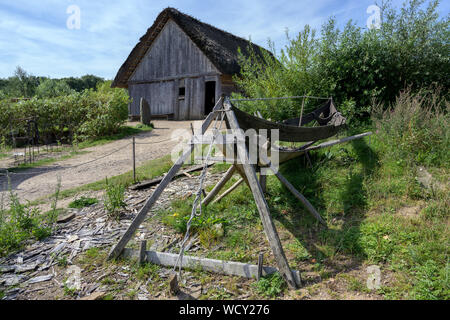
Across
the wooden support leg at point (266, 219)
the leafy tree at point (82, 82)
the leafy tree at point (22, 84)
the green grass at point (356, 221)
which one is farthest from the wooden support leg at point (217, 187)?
the leafy tree at point (82, 82)

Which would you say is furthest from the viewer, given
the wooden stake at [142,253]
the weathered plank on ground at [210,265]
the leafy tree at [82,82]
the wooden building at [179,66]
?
the leafy tree at [82,82]

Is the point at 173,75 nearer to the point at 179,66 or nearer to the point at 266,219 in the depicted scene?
the point at 179,66

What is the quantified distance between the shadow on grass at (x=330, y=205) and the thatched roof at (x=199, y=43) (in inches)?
335

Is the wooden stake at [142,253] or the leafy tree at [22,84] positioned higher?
the leafy tree at [22,84]

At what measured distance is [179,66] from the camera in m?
14.2

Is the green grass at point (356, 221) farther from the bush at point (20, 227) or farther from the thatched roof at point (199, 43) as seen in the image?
the thatched roof at point (199, 43)

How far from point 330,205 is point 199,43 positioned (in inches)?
450

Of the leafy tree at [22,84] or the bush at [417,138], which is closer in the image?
the bush at [417,138]

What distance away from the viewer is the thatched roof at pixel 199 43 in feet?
41.4

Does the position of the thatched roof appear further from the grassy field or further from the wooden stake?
the wooden stake

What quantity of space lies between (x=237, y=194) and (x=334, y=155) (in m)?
2.14

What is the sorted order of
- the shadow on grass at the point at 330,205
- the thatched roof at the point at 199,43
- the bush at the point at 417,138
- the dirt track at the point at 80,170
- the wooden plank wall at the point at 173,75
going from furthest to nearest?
the wooden plank wall at the point at 173,75
the thatched roof at the point at 199,43
the dirt track at the point at 80,170
the bush at the point at 417,138
the shadow on grass at the point at 330,205

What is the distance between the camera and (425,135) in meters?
4.58
